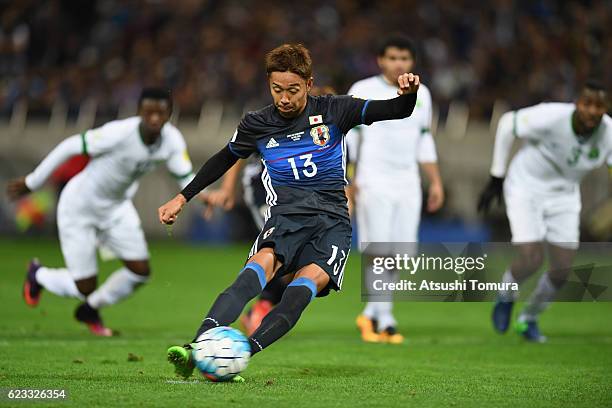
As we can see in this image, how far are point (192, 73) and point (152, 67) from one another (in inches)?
38.9

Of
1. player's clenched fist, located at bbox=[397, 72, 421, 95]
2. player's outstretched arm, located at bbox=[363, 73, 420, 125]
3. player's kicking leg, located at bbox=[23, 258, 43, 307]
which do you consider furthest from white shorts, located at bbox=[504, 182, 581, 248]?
player's kicking leg, located at bbox=[23, 258, 43, 307]

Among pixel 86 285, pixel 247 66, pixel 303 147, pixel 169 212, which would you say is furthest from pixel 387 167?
pixel 247 66

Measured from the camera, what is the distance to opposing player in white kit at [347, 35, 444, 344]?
A: 34.6 feet

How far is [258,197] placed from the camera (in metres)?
11.3

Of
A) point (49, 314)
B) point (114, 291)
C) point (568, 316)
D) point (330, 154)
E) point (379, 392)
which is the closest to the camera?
point (379, 392)

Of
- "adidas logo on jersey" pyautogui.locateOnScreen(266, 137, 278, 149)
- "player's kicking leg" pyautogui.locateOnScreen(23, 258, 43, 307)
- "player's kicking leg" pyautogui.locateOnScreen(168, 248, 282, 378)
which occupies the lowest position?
"player's kicking leg" pyautogui.locateOnScreen(23, 258, 43, 307)

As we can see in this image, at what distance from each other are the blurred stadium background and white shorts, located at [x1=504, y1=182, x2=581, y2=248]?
9233 mm

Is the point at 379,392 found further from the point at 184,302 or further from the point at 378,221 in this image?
the point at 184,302

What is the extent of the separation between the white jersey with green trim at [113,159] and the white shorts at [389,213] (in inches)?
70.7

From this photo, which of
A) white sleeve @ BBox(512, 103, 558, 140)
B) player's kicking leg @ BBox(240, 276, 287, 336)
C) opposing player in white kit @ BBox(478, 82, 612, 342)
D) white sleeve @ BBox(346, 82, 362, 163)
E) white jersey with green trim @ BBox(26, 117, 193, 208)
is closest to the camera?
white jersey with green trim @ BBox(26, 117, 193, 208)

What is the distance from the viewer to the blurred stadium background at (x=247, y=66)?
21969 millimetres

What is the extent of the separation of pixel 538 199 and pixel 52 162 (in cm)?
460

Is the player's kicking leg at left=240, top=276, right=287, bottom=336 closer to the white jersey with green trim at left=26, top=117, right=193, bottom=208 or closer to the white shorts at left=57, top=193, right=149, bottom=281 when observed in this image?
the white shorts at left=57, top=193, right=149, bottom=281

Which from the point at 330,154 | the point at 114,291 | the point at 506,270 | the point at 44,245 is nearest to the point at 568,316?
the point at 506,270
